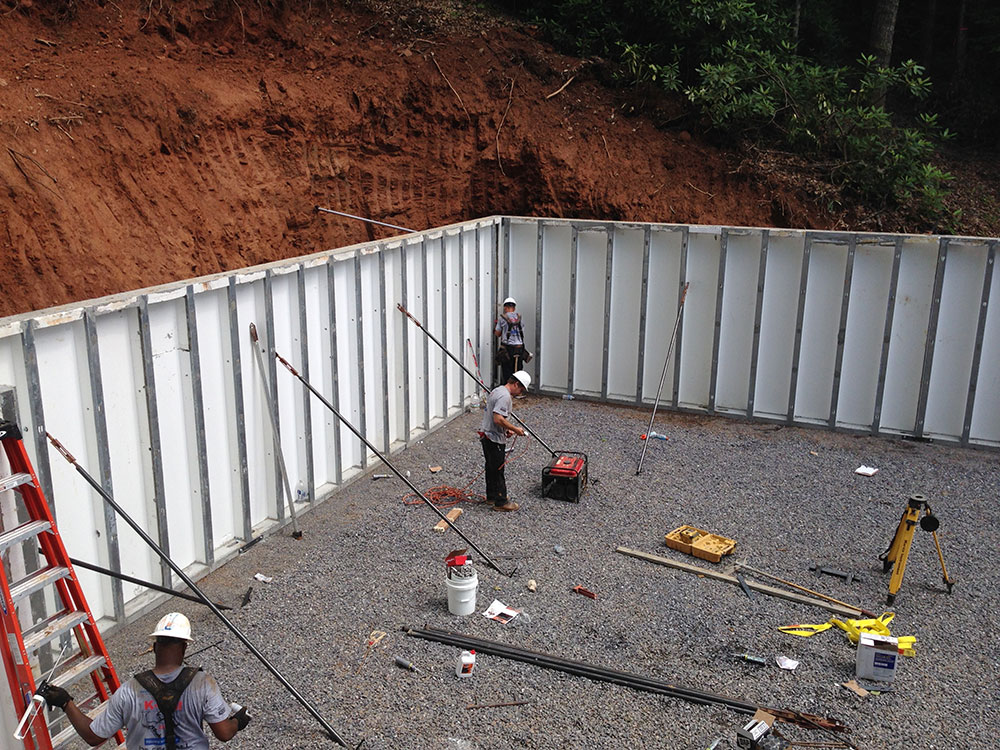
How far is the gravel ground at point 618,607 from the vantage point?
6.33 m

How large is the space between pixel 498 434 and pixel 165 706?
576cm

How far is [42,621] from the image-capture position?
5.45 meters

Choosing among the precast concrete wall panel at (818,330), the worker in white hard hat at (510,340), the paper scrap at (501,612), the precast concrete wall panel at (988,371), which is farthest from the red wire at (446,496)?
the precast concrete wall panel at (988,371)

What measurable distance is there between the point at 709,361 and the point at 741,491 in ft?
11.0

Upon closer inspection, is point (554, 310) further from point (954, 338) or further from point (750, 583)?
point (750, 583)

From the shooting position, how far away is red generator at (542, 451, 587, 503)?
9992mm

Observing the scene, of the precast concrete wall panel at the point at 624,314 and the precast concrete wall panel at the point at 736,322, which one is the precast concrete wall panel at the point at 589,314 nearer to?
the precast concrete wall panel at the point at 624,314

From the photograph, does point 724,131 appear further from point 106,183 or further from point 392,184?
point 106,183

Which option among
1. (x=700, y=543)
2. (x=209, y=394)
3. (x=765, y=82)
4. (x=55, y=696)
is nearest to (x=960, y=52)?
(x=765, y=82)

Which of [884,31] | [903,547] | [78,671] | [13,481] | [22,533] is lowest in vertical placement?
[903,547]

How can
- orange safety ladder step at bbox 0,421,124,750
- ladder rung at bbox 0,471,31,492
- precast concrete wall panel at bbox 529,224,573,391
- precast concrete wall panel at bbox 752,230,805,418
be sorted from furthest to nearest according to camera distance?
1. precast concrete wall panel at bbox 529,224,573,391
2. precast concrete wall panel at bbox 752,230,805,418
3. ladder rung at bbox 0,471,31,492
4. orange safety ladder step at bbox 0,421,124,750

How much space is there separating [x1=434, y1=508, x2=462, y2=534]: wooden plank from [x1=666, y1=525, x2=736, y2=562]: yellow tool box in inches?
91.6

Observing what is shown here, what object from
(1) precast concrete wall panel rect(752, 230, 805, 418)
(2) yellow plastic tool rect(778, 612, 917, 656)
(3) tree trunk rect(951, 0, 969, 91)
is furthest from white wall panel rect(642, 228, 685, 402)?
(3) tree trunk rect(951, 0, 969, 91)

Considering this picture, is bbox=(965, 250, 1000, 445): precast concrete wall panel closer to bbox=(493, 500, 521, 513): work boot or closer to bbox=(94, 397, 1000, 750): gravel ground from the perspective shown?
bbox=(94, 397, 1000, 750): gravel ground
